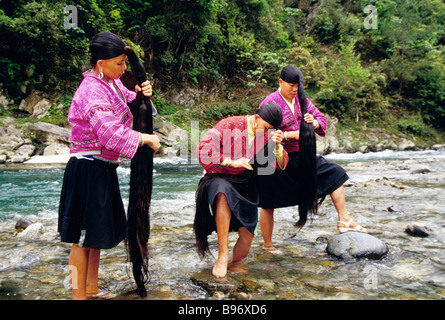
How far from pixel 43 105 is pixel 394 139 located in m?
21.7

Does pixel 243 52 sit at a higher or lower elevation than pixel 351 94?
higher

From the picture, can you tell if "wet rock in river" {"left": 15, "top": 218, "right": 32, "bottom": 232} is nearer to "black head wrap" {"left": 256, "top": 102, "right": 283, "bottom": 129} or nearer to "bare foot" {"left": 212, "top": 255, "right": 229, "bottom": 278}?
"bare foot" {"left": 212, "top": 255, "right": 229, "bottom": 278}

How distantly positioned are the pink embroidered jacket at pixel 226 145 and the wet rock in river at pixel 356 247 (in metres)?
1.22

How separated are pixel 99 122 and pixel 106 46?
51cm

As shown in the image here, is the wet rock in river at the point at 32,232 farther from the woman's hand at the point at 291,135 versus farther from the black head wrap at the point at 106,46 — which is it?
the woman's hand at the point at 291,135

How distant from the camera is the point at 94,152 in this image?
6.86 ft

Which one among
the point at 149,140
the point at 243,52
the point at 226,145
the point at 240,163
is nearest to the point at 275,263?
the point at 240,163

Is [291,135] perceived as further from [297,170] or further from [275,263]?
[275,263]

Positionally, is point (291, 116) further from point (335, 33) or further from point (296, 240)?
point (335, 33)

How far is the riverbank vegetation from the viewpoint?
14.9 metres

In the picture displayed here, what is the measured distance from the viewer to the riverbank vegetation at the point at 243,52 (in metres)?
14.9

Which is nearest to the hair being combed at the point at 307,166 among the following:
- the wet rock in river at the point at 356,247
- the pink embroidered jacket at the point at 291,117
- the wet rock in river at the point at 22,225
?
the pink embroidered jacket at the point at 291,117

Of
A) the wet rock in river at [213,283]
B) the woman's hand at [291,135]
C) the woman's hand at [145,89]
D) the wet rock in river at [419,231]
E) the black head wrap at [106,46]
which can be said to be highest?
the black head wrap at [106,46]
